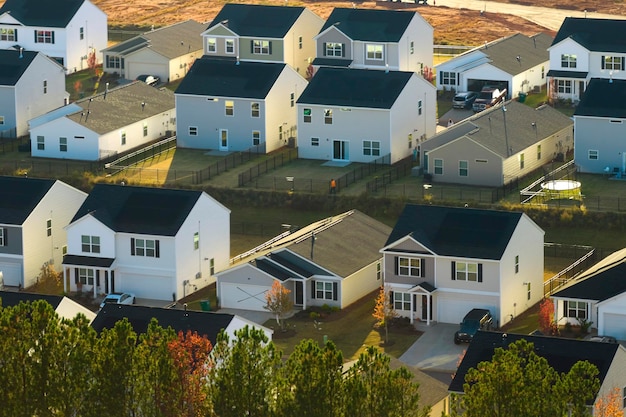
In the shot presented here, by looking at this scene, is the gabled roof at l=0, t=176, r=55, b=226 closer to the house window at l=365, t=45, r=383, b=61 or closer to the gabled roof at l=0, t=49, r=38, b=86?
the gabled roof at l=0, t=49, r=38, b=86

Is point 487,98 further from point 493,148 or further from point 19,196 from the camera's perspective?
point 19,196

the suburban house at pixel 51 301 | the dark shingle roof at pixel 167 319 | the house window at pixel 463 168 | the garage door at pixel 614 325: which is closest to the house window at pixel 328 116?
the house window at pixel 463 168

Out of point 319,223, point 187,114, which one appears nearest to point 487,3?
point 187,114

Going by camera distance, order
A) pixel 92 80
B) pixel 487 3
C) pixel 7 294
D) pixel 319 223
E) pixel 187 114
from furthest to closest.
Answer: pixel 487 3
pixel 92 80
pixel 187 114
pixel 319 223
pixel 7 294

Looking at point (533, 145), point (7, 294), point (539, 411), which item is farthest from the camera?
point (533, 145)

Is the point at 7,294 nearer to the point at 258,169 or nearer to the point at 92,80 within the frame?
the point at 258,169

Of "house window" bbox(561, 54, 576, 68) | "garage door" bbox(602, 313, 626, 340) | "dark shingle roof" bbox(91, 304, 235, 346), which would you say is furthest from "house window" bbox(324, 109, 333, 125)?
"dark shingle roof" bbox(91, 304, 235, 346)

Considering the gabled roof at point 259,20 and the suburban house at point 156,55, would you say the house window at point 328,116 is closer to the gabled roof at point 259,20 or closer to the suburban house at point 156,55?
the gabled roof at point 259,20
